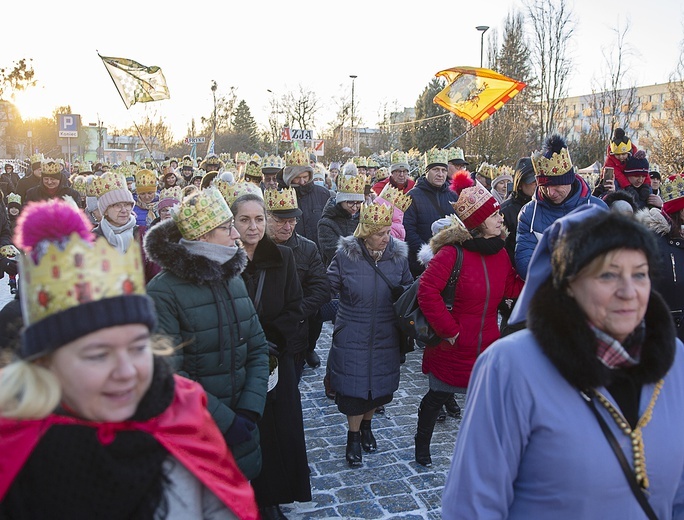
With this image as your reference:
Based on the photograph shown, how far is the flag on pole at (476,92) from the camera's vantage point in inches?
557

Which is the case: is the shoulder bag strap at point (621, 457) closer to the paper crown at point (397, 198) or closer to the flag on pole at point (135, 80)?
the paper crown at point (397, 198)

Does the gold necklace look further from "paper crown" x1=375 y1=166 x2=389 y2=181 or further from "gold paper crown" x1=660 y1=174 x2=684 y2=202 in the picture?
"paper crown" x1=375 y1=166 x2=389 y2=181

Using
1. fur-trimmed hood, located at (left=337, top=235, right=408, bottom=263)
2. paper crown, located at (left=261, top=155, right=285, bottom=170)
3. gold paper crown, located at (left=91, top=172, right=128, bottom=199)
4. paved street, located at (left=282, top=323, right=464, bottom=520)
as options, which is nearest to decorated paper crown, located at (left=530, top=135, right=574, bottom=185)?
fur-trimmed hood, located at (left=337, top=235, right=408, bottom=263)

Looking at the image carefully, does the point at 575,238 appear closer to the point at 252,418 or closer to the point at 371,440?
the point at 252,418

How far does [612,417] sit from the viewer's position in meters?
2.23

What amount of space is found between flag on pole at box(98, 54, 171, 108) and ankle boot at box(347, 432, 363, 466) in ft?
36.5

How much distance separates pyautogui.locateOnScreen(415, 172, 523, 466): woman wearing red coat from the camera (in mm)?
5156

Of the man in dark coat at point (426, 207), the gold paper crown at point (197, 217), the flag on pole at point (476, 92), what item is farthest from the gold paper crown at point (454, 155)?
the gold paper crown at point (197, 217)

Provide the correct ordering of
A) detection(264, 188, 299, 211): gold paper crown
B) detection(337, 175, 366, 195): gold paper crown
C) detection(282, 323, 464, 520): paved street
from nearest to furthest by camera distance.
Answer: detection(282, 323, 464, 520): paved street
detection(264, 188, 299, 211): gold paper crown
detection(337, 175, 366, 195): gold paper crown

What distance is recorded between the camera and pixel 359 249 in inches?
222

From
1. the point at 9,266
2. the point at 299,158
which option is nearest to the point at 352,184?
the point at 299,158

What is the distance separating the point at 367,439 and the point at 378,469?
0.40 meters

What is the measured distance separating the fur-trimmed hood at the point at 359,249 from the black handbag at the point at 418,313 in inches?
18.5

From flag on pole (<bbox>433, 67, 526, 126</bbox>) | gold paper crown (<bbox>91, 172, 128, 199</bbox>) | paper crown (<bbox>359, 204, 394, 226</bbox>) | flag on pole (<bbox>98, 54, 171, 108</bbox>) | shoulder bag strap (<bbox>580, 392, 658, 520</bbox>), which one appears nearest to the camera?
shoulder bag strap (<bbox>580, 392, 658, 520</bbox>)
